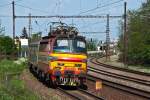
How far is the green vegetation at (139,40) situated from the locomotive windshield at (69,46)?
3312 centimetres

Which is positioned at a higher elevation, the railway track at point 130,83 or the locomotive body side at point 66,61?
the locomotive body side at point 66,61

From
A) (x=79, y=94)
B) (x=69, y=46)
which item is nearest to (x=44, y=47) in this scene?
(x=69, y=46)

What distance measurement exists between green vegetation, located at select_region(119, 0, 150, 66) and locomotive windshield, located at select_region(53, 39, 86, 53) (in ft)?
109

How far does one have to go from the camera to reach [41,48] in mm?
30562

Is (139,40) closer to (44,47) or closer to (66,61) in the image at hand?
(44,47)

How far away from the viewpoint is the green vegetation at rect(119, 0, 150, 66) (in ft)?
200

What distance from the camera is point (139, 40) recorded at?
206 ft

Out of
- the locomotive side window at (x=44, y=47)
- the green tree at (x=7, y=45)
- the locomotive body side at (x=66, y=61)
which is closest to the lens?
the locomotive body side at (x=66, y=61)

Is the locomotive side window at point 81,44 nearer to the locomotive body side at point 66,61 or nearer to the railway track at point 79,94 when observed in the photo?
the locomotive body side at point 66,61

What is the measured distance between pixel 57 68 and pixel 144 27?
129 feet

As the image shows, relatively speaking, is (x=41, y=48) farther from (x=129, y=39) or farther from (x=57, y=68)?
(x=129, y=39)

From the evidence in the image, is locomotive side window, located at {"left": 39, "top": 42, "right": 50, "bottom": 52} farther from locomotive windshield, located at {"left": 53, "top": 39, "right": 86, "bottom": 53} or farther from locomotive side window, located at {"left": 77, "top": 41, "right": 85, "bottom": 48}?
locomotive side window, located at {"left": 77, "top": 41, "right": 85, "bottom": 48}

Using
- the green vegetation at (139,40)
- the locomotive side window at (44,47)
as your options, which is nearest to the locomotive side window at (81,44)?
the locomotive side window at (44,47)

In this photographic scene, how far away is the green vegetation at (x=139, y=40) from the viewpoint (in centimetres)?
6084
